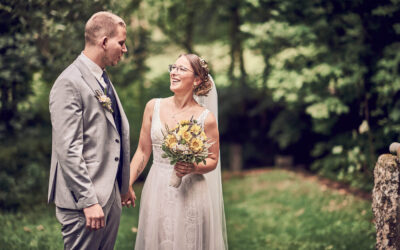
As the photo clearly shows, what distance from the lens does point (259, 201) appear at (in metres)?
9.92

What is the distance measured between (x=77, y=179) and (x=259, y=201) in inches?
284

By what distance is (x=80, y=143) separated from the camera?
318cm

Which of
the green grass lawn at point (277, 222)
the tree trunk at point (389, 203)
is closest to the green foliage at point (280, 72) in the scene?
the green grass lawn at point (277, 222)

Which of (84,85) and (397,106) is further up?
(84,85)

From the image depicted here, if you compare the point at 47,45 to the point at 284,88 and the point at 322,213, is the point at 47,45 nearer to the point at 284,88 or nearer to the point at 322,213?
the point at 284,88

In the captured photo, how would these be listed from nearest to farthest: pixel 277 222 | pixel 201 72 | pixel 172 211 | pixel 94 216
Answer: pixel 94 216
pixel 172 211
pixel 201 72
pixel 277 222

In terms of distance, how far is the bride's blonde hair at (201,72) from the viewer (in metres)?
4.16

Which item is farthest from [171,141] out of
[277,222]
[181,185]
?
[277,222]

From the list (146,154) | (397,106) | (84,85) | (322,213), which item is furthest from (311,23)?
(84,85)

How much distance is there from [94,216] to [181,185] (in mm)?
1136

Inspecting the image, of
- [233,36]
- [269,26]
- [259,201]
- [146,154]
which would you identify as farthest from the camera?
[233,36]

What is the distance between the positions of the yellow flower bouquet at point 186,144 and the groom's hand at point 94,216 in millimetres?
800

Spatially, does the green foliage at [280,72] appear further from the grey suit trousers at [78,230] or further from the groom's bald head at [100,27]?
the grey suit trousers at [78,230]

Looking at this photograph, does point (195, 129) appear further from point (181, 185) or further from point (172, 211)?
point (172, 211)
